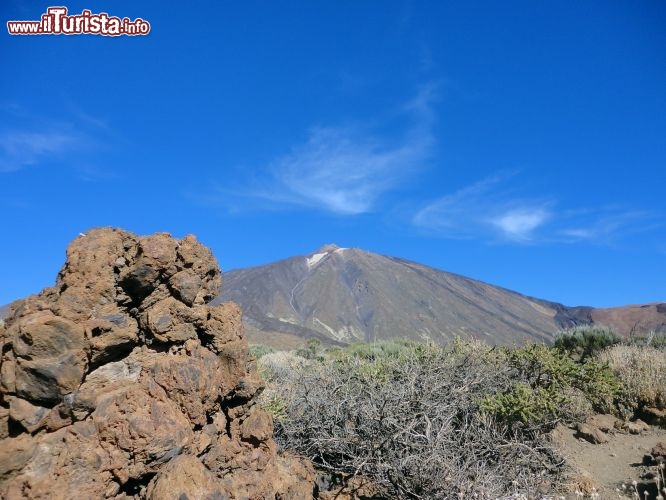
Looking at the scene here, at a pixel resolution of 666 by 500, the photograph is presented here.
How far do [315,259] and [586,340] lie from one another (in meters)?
105

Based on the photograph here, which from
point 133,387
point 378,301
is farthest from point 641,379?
point 378,301

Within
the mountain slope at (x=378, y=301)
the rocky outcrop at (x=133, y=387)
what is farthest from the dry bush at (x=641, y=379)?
the mountain slope at (x=378, y=301)

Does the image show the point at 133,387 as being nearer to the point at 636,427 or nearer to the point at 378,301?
the point at 636,427

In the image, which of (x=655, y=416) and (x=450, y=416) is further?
(x=655, y=416)

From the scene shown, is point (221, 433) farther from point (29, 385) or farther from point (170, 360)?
point (29, 385)

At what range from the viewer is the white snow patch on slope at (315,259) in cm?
11309

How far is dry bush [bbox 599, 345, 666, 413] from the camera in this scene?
7.13 metres

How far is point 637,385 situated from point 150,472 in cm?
781

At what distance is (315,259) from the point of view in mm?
117000

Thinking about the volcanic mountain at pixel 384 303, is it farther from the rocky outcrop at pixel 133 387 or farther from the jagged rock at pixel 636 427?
the rocky outcrop at pixel 133 387

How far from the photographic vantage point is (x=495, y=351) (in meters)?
7.70

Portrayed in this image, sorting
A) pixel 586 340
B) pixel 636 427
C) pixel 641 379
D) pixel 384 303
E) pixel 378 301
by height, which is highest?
pixel 378 301

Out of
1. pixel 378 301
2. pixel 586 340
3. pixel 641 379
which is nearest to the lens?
pixel 641 379

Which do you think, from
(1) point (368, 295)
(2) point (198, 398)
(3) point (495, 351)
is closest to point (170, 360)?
(2) point (198, 398)
